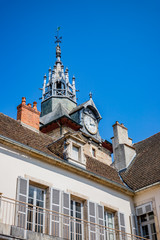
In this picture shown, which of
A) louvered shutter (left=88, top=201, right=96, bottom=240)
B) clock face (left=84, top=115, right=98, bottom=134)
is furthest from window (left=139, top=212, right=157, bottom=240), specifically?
clock face (left=84, top=115, right=98, bottom=134)

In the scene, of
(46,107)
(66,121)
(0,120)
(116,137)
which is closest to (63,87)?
(46,107)

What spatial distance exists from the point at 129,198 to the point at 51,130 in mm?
13107

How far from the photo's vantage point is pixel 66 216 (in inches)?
444

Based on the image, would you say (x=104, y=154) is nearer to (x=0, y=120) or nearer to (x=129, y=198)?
(x=129, y=198)

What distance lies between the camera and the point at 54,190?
454 inches

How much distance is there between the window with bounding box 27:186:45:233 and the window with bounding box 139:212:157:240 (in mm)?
4673

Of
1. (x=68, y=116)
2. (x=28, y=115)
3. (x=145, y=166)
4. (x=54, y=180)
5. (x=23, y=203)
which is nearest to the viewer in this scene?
(x=23, y=203)

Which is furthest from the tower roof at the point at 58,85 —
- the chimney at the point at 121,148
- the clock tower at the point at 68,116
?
the chimney at the point at 121,148

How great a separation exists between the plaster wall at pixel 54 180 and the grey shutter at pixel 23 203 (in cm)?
15

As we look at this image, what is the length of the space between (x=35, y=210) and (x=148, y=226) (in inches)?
209

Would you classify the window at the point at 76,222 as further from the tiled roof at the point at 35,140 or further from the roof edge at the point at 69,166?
the tiled roof at the point at 35,140

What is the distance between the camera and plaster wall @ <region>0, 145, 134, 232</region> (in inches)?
414

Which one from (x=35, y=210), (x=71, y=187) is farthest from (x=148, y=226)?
(x=35, y=210)

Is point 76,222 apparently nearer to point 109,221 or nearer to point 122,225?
point 109,221
